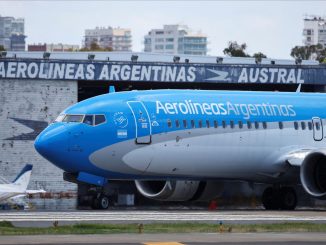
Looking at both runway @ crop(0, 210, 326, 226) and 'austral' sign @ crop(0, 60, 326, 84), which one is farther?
'austral' sign @ crop(0, 60, 326, 84)

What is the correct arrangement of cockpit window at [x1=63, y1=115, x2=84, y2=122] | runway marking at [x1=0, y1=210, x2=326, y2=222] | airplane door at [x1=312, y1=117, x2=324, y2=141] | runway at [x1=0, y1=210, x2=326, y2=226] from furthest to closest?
airplane door at [x1=312, y1=117, x2=324, y2=141], cockpit window at [x1=63, y1=115, x2=84, y2=122], runway marking at [x1=0, y1=210, x2=326, y2=222], runway at [x1=0, y1=210, x2=326, y2=226]

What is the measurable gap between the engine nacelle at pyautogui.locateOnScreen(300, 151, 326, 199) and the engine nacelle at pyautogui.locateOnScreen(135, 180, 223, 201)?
3.33 m

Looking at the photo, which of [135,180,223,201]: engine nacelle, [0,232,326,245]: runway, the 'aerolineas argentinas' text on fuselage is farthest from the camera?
[135,180,223,201]: engine nacelle

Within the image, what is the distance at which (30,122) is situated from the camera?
48062 millimetres

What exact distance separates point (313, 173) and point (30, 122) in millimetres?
14376

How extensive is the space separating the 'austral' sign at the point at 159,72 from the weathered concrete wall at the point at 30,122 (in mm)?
521

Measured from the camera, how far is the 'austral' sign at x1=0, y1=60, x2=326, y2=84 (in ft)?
156

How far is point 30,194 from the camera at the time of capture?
46344 millimetres

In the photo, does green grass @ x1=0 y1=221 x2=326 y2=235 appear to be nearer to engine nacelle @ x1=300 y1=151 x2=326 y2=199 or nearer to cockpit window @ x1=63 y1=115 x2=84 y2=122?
cockpit window @ x1=63 y1=115 x2=84 y2=122

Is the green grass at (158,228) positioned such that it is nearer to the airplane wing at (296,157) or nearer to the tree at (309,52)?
the airplane wing at (296,157)

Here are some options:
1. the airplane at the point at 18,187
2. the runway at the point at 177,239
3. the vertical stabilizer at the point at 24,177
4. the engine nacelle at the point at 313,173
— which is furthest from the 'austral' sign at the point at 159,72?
the runway at the point at 177,239

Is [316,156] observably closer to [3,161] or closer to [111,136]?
[111,136]

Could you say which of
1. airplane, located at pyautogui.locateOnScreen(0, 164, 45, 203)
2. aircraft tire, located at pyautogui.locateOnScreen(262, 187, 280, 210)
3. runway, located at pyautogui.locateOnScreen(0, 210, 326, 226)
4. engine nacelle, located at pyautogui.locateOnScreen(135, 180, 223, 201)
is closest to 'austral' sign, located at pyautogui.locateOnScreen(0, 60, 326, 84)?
airplane, located at pyautogui.locateOnScreen(0, 164, 45, 203)

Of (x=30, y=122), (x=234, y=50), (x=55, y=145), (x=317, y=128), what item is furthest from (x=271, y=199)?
(x=234, y=50)
